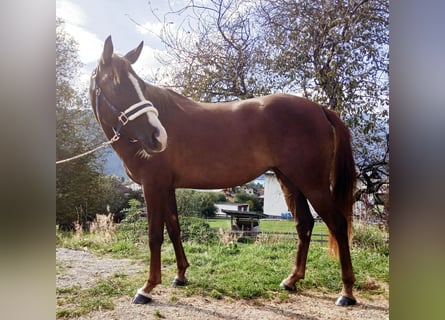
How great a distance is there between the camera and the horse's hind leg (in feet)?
5.61

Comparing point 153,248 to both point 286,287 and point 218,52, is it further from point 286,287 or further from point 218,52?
point 218,52

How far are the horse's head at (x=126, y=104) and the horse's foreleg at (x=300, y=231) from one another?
0.77 m

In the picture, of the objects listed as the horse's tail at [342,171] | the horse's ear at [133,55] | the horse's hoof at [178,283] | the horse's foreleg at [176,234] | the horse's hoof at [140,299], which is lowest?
the horse's hoof at [140,299]

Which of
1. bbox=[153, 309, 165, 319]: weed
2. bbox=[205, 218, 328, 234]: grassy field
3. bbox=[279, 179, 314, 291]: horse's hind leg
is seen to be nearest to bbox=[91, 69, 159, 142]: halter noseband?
bbox=[205, 218, 328, 234]: grassy field

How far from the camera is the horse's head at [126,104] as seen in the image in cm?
166

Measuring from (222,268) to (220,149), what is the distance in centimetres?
64

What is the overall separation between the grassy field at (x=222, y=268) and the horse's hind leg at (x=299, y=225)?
0.03 metres

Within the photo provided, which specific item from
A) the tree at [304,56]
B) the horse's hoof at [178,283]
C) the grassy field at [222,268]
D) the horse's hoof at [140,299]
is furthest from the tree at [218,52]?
the horse's hoof at [140,299]

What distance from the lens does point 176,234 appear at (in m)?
Result: 1.71

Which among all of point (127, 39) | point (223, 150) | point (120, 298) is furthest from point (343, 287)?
point (127, 39)

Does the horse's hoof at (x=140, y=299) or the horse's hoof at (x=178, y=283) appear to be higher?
the horse's hoof at (x=178, y=283)

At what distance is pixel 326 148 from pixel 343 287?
0.75m

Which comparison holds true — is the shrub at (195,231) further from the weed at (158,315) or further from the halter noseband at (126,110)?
the halter noseband at (126,110)
